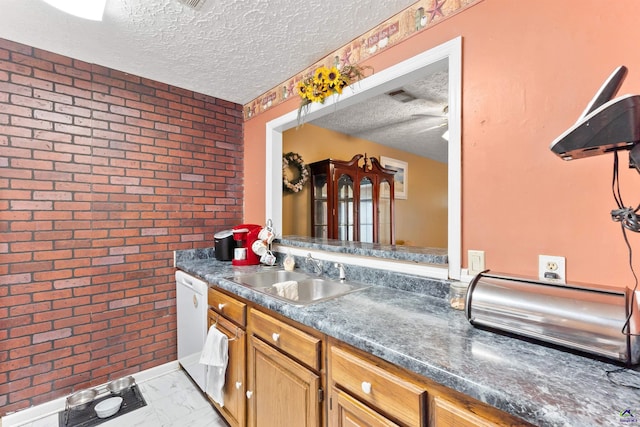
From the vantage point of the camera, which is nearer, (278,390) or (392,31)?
(278,390)

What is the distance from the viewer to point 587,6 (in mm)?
958

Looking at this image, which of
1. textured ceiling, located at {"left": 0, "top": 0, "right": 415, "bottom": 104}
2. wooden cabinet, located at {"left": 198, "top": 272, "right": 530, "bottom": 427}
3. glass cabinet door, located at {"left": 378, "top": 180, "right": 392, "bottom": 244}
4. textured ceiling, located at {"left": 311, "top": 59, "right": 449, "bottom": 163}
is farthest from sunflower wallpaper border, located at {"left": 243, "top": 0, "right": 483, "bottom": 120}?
glass cabinet door, located at {"left": 378, "top": 180, "right": 392, "bottom": 244}

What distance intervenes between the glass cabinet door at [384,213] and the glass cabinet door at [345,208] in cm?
53

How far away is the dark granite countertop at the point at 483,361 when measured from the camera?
1.88 feet

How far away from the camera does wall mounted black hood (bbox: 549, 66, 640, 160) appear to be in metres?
0.63

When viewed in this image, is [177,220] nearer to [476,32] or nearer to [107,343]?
[107,343]

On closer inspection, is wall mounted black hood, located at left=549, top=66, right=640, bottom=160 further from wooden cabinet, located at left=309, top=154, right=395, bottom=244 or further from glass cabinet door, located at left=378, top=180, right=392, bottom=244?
glass cabinet door, located at left=378, top=180, right=392, bottom=244

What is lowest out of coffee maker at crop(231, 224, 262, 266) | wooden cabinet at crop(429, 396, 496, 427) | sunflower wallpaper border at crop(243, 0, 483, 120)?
wooden cabinet at crop(429, 396, 496, 427)

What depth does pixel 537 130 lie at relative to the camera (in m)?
1.06

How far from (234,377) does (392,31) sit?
209 centimetres

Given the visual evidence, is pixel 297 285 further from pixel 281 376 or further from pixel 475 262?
pixel 475 262

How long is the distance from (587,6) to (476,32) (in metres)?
0.36

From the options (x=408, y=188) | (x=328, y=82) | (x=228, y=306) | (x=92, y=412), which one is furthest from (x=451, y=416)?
(x=408, y=188)

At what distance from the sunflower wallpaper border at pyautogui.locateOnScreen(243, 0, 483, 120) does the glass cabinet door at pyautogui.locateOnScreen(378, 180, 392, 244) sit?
1.90 m
